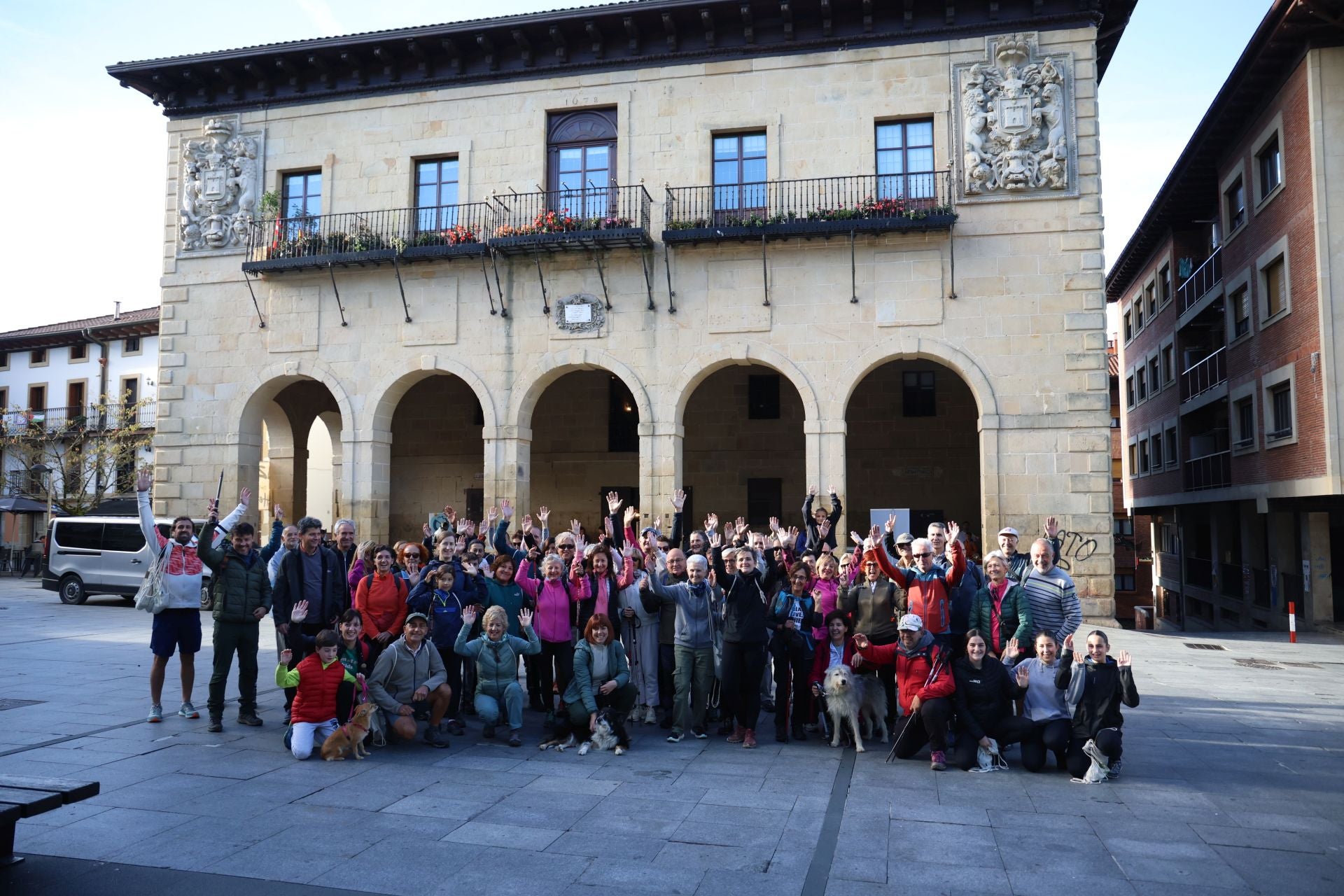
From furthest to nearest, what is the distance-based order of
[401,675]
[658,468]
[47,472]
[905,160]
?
[47,472]
[658,468]
[905,160]
[401,675]

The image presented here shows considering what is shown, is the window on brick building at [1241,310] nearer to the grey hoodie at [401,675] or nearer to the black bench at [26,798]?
the grey hoodie at [401,675]

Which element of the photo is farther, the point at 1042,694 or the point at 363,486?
the point at 363,486

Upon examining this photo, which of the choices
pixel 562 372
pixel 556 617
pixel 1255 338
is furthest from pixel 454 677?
pixel 1255 338

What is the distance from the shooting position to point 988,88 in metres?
18.5

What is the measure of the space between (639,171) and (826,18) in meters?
4.81

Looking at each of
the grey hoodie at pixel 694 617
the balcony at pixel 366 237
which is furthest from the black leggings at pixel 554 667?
the balcony at pixel 366 237

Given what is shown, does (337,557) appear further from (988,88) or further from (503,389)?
(988,88)

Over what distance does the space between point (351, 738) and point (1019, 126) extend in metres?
16.5

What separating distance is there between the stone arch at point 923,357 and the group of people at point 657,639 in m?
8.94

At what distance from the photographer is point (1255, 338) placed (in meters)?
21.7

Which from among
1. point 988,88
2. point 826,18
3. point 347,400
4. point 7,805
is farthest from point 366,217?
point 7,805

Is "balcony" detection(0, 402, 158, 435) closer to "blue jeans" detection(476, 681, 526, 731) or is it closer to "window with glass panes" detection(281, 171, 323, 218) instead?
"window with glass panes" detection(281, 171, 323, 218)

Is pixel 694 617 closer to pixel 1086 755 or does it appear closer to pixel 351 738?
pixel 351 738

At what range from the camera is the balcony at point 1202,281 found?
973 inches
